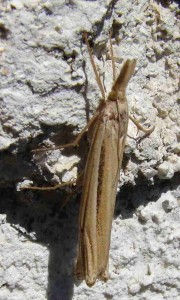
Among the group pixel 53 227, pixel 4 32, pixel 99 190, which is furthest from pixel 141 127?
pixel 4 32

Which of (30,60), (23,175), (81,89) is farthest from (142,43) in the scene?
(23,175)

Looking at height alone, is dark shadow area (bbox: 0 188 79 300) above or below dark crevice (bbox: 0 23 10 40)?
below

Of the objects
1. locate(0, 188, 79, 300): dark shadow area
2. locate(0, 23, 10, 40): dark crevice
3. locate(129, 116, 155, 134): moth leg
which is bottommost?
locate(0, 188, 79, 300): dark shadow area

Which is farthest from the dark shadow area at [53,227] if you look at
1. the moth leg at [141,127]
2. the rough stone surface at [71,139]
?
the moth leg at [141,127]

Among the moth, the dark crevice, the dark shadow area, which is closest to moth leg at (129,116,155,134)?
the moth

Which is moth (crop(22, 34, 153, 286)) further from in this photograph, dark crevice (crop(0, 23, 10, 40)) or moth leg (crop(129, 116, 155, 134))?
dark crevice (crop(0, 23, 10, 40))

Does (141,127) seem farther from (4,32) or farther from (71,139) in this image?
(4,32)

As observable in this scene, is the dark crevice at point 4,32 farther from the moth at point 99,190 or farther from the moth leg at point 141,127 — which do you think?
the moth leg at point 141,127
